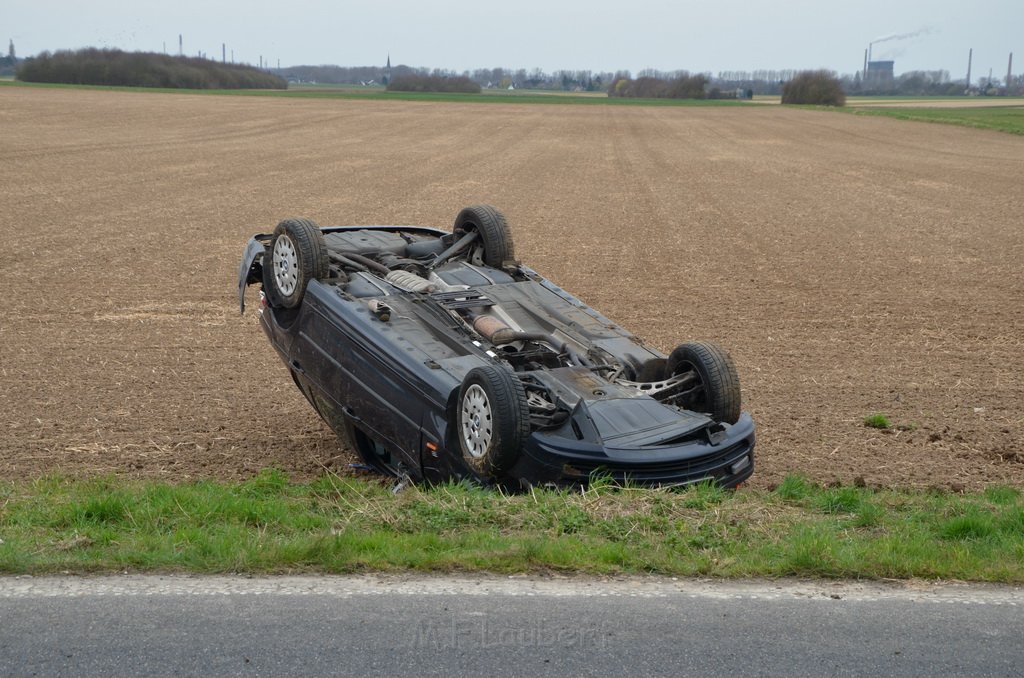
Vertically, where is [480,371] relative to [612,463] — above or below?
above

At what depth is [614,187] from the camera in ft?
92.6

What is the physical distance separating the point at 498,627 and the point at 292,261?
5.07 metres

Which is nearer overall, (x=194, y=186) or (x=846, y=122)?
(x=194, y=186)

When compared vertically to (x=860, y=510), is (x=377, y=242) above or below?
above

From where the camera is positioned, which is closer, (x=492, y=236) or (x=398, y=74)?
(x=492, y=236)

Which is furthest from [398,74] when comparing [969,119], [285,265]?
[285,265]

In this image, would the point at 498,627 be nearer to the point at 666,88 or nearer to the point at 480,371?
the point at 480,371

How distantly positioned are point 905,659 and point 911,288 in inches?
483

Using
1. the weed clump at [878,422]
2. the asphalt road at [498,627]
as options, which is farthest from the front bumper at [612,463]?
the weed clump at [878,422]

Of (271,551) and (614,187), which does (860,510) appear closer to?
(271,551)

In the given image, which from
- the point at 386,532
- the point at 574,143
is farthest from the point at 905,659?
the point at 574,143

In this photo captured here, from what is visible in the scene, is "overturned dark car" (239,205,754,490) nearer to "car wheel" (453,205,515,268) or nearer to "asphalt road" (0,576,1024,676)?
"car wheel" (453,205,515,268)

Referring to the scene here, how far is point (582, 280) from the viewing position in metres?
15.8

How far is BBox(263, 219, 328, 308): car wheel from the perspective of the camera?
850 centimetres
